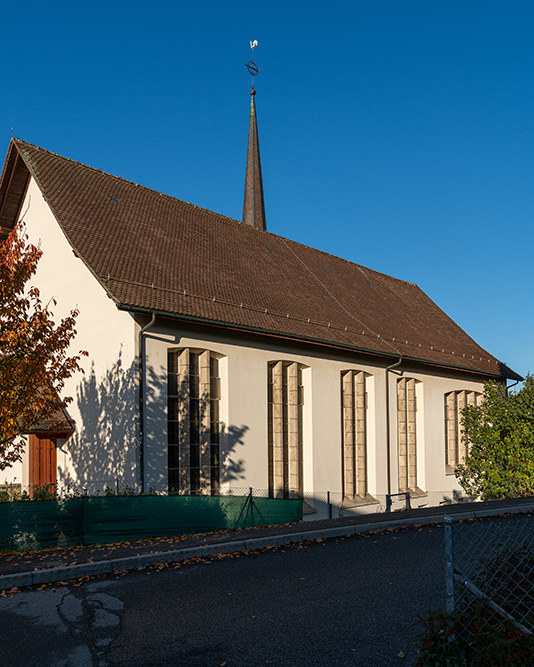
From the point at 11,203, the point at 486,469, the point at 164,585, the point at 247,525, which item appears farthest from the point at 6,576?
the point at 486,469

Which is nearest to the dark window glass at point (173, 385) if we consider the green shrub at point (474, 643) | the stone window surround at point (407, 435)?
the stone window surround at point (407, 435)

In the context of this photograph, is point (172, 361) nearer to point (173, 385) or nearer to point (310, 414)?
point (173, 385)

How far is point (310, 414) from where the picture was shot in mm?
20203

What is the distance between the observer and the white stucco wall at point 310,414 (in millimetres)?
15805

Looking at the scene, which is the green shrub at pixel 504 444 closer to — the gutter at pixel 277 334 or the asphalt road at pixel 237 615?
the gutter at pixel 277 334

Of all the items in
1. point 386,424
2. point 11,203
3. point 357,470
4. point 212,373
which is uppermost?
point 11,203

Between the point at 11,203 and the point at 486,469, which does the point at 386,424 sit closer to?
the point at 486,469

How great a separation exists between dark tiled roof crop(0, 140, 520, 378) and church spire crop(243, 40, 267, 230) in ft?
22.3

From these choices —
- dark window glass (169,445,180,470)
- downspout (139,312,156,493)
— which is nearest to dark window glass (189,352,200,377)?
downspout (139,312,156,493)

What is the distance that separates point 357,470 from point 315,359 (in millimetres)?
4606

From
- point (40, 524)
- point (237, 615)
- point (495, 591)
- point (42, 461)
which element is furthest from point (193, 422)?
point (495, 591)

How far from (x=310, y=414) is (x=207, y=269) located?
552cm

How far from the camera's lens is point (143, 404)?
1530cm

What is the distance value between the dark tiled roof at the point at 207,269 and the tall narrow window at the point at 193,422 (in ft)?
4.39
